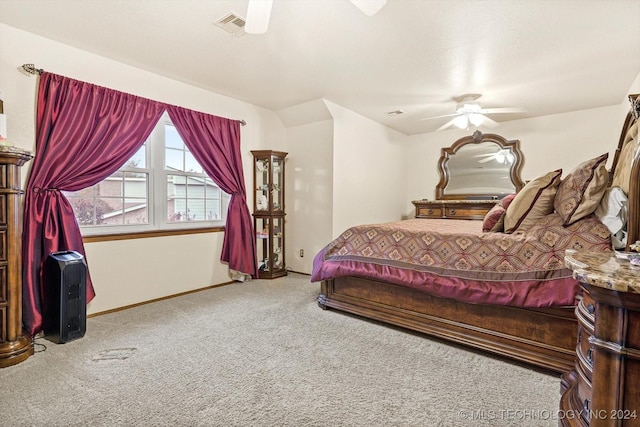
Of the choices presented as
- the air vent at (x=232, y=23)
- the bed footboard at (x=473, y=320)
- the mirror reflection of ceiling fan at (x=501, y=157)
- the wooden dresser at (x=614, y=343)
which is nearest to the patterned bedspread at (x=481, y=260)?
the bed footboard at (x=473, y=320)

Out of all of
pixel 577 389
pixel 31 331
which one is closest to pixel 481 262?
pixel 577 389

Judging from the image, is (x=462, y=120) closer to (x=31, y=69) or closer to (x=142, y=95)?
(x=142, y=95)

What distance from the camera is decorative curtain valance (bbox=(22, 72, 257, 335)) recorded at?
2.41 m

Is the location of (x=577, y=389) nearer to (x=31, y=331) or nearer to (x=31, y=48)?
(x=31, y=331)

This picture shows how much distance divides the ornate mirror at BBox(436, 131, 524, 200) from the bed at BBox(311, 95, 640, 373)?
2.54 meters

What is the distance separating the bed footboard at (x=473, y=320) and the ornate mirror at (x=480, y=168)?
10.8 ft

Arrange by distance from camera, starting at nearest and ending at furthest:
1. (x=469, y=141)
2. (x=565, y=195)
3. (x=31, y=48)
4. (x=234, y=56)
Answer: (x=565, y=195)
(x=31, y=48)
(x=234, y=56)
(x=469, y=141)

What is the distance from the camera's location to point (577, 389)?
3.90 feet

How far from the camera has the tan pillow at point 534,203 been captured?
2.22 m

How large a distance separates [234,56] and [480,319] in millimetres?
3061

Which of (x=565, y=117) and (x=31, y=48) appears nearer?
(x=31, y=48)

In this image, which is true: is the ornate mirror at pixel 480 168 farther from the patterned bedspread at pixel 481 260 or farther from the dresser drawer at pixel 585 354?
the dresser drawer at pixel 585 354

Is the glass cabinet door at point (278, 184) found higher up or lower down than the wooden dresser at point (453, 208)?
higher up

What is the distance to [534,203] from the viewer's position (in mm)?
2242
